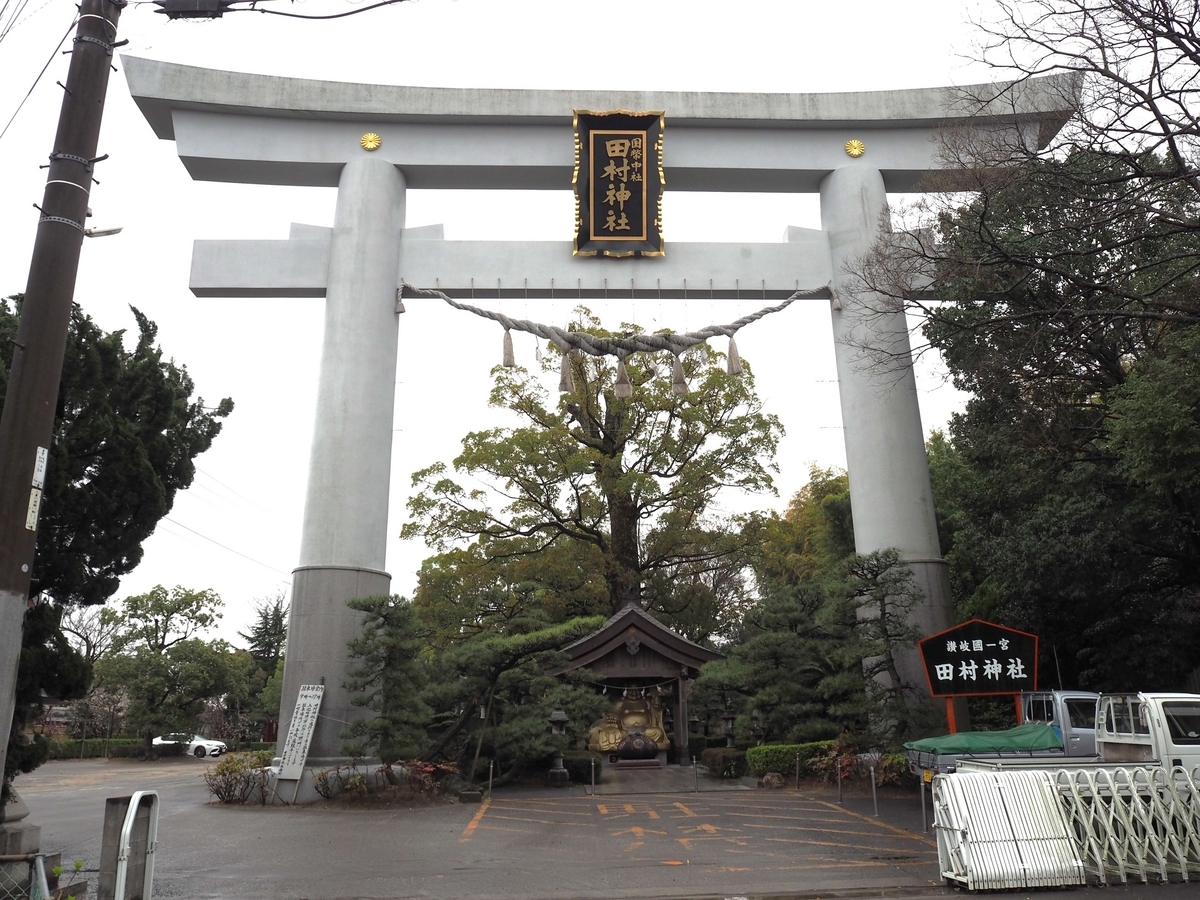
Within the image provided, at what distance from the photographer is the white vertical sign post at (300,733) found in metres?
13.8

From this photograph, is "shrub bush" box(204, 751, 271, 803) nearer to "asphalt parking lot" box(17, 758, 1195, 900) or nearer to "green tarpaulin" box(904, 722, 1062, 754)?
"asphalt parking lot" box(17, 758, 1195, 900)

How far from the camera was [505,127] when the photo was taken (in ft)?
56.7

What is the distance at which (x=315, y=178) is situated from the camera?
56.7 ft

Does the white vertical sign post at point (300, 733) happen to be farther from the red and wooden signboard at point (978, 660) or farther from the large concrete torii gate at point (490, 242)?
the red and wooden signboard at point (978, 660)

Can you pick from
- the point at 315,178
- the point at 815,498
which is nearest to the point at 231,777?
the point at 315,178

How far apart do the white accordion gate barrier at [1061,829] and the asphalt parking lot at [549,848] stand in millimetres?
310

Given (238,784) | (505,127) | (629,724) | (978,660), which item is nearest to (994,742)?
(978,660)

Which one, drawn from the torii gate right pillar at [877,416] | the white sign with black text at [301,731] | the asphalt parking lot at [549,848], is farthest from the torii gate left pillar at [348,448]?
the torii gate right pillar at [877,416]

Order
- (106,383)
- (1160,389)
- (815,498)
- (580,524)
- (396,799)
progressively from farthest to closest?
(815,498) → (580,524) → (396,799) → (1160,389) → (106,383)

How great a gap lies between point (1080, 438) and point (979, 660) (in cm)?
504

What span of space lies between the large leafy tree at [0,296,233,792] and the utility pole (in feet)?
8.48

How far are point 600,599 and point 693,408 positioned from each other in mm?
5547

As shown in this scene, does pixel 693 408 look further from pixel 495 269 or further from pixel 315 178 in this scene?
pixel 315 178

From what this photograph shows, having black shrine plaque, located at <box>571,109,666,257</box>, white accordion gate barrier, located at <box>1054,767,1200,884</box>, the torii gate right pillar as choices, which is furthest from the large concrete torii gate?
white accordion gate barrier, located at <box>1054,767,1200,884</box>
